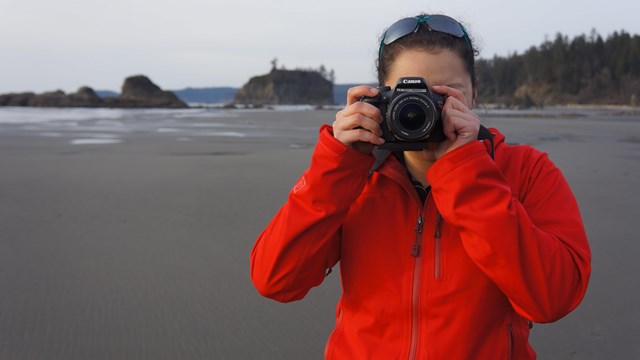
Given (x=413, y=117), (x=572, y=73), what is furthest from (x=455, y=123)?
(x=572, y=73)

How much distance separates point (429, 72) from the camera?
4.45ft

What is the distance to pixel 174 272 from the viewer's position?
3.21m

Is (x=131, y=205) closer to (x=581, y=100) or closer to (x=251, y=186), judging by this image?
(x=251, y=186)

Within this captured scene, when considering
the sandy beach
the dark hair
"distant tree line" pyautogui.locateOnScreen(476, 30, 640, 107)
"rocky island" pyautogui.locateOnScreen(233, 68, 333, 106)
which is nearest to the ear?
the dark hair

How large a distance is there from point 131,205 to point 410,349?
4083 mm

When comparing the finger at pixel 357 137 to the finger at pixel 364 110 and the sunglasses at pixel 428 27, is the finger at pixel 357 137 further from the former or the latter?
the sunglasses at pixel 428 27

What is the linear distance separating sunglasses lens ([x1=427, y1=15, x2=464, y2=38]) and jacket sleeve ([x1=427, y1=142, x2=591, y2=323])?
34 cm

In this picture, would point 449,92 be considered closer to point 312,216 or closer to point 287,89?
point 312,216

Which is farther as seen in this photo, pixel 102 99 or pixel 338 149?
pixel 102 99

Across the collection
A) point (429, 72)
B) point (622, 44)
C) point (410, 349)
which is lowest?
point (410, 349)

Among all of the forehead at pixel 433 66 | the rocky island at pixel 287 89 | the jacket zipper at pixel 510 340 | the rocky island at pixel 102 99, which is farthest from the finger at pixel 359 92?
the rocky island at pixel 287 89

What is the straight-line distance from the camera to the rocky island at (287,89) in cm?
11269

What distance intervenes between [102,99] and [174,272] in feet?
191

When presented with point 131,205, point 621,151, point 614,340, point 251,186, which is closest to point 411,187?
point 614,340
